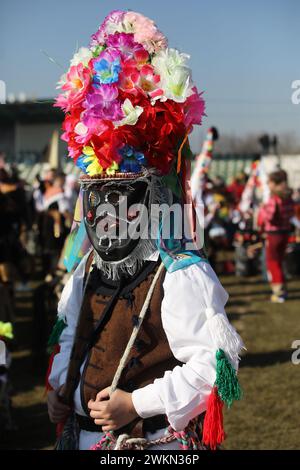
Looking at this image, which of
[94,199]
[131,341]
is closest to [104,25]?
[94,199]

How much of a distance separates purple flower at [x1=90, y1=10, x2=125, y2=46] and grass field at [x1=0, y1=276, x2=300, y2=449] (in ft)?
10.5

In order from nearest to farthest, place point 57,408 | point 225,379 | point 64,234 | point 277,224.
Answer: point 225,379 < point 57,408 < point 64,234 < point 277,224

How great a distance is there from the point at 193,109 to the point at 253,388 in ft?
13.9

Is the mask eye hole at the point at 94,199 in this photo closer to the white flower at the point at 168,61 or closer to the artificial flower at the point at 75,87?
the artificial flower at the point at 75,87

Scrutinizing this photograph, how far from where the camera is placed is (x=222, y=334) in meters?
2.56

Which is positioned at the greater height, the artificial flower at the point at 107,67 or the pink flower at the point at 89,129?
the artificial flower at the point at 107,67

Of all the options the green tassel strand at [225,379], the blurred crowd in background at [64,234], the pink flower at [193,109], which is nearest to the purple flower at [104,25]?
the pink flower at [193,109]

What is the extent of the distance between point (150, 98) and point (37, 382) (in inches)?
183

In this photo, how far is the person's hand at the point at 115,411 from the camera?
2.63m

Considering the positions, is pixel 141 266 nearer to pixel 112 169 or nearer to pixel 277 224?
pixel 112 169

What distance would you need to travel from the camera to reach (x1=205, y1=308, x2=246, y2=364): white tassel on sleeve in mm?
2557

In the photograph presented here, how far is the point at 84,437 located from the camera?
2900mm

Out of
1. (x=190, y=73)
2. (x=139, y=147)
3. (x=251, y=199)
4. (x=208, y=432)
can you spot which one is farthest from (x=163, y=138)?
(x=251, y=199)
